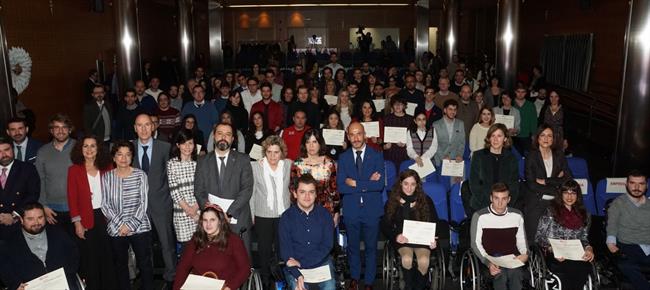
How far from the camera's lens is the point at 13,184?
5.44 metres

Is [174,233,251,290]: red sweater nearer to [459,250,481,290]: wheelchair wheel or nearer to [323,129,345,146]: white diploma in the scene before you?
[459,250,481,290]: wheelchair wheel

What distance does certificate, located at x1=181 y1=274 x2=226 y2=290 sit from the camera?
449cm

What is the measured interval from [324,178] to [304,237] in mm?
805

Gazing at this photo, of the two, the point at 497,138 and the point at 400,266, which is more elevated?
the point at 497,138

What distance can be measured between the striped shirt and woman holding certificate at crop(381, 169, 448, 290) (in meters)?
2.46

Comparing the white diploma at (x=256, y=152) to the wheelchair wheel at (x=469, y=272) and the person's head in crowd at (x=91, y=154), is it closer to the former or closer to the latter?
the person's head in crowd at (x=91, y=154)

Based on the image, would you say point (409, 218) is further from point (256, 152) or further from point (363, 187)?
point (256, 152)

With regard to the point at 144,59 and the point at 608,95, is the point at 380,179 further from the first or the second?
the point at 144,59

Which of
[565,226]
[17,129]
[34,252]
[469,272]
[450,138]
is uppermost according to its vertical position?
[17,129]

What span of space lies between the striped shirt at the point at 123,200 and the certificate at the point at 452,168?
3666 millimetres

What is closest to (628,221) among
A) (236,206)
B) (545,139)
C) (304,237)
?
(545,139)

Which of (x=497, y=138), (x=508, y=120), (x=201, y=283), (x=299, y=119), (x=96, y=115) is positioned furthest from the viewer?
(x=96, y=115)

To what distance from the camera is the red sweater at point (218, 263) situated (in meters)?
4.66

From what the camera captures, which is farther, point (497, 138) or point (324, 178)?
point (497, 138)
